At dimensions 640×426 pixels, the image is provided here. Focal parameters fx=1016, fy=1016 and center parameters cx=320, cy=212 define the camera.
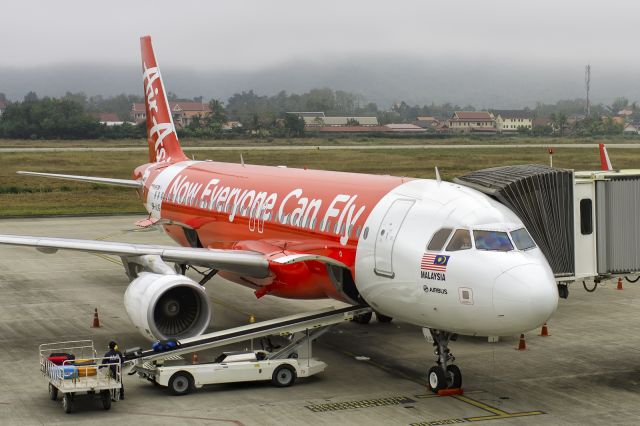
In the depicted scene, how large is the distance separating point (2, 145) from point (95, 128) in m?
23.5

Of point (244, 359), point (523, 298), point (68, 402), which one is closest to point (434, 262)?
point (523, 298)

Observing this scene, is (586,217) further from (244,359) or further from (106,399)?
(106,399)

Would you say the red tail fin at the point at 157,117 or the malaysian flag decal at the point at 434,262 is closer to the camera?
the malaysian flag decal at the point at 434,262

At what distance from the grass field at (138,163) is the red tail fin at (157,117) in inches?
954

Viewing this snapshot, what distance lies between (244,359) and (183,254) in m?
4.66

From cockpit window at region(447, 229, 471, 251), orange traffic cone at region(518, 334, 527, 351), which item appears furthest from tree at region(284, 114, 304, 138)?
cockpit window at region(447, 229, 471, 251)

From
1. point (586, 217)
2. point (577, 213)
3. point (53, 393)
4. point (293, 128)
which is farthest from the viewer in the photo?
point (293, 128)

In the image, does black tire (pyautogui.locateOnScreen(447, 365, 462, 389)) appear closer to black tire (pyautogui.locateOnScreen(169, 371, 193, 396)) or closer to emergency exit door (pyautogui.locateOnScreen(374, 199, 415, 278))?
emergency exit door (pyautogui.locateOnScreen(374, 199, 415, 278))

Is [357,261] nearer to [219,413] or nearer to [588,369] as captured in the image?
[219,413]

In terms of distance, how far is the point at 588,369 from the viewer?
→ 24141 millimetres

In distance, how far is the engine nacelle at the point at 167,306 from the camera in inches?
930

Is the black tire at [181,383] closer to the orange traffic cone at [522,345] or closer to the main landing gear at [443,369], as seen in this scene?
the main landing gear at [443,369]

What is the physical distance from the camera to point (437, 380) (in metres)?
21.5

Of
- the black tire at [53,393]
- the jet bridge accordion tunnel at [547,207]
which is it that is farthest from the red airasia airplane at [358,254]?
the black tire at [53,393]
